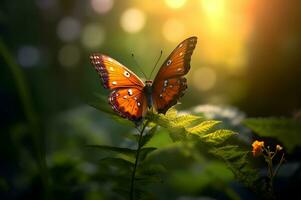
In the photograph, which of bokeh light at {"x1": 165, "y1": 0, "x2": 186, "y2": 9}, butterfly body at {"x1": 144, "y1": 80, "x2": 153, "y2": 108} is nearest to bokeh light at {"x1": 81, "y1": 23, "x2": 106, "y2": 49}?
bokeh light at {"x1": 165, "y1": 0, "x2": 186, "y2": 9}

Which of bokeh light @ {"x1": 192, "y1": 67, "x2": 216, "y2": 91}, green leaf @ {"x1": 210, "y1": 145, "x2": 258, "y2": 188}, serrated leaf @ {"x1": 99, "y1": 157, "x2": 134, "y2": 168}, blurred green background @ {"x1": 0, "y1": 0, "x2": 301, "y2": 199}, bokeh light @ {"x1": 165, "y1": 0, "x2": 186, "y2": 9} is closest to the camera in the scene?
green leaf @ {"x1": 210, "y1": 145, "x2": 258, "y2": 188}

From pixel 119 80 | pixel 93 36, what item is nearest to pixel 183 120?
pixel 119 80

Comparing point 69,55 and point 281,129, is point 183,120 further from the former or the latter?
point 69,55

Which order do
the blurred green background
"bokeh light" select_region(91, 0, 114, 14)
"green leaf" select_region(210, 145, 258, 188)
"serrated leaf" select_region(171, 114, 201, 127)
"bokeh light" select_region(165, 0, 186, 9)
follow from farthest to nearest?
1. "bokeh light" select_region(91, 0, 114, 14)
2. "bokeh light" select_region(165, 0, 186, 9)
3. the blurred green background
4. "serrated leaf" select_region(171, 114, 201, 127)
5. "green leaf" select_region(210, 145, 258, 188)

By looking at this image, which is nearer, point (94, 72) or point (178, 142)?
point (178, 142)

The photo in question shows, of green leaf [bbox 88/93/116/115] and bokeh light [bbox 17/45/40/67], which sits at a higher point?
green leaf [bbox 88/93/116/115]

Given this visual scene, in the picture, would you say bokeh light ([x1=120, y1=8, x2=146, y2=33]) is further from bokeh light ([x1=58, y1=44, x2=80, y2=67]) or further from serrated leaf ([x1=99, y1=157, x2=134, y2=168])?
serrated leaf ([x1=99, y1=157, x2=134, y2=168])

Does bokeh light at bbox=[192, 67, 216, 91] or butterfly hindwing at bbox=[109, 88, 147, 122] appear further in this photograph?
bokeh light at bbox=[192, 67, 216, 91]
